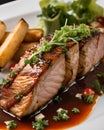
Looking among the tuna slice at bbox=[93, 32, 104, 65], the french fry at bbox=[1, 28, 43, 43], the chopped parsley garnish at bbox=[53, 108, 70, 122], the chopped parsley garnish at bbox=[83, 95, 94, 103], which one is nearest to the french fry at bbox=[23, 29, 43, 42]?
the french fry at bbox=[1, 28, 43, 43]

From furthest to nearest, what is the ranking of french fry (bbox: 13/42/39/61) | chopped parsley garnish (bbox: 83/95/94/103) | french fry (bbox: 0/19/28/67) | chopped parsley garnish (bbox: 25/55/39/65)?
french fry (bbox: 13/42/39/61)
french fry (bbox: 0/19/28/67)
chopped parsley garnish (bbox: 83/95/94/103)
chopped parsley garnish (bbox: 25/55/39/65)

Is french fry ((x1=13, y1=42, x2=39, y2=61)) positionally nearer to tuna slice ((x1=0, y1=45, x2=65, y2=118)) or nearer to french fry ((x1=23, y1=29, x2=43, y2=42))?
→ french fry ((x1=23, y1=29, x2=43, y2=42))

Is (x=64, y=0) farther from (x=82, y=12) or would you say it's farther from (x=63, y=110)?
(x=63, y=110)

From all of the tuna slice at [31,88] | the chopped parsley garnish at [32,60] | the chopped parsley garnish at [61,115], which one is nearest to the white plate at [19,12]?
the chopped parsley garnish at [32,60]

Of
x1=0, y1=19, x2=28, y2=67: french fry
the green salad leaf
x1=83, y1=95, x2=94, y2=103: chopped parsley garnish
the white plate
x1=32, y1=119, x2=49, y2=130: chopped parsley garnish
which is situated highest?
the white plate

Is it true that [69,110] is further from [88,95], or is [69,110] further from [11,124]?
[11,124]

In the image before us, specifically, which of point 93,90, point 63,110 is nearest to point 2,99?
point 63,110

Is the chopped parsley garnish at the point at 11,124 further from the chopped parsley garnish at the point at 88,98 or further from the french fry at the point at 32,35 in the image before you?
the french fry at the point at 32,35
